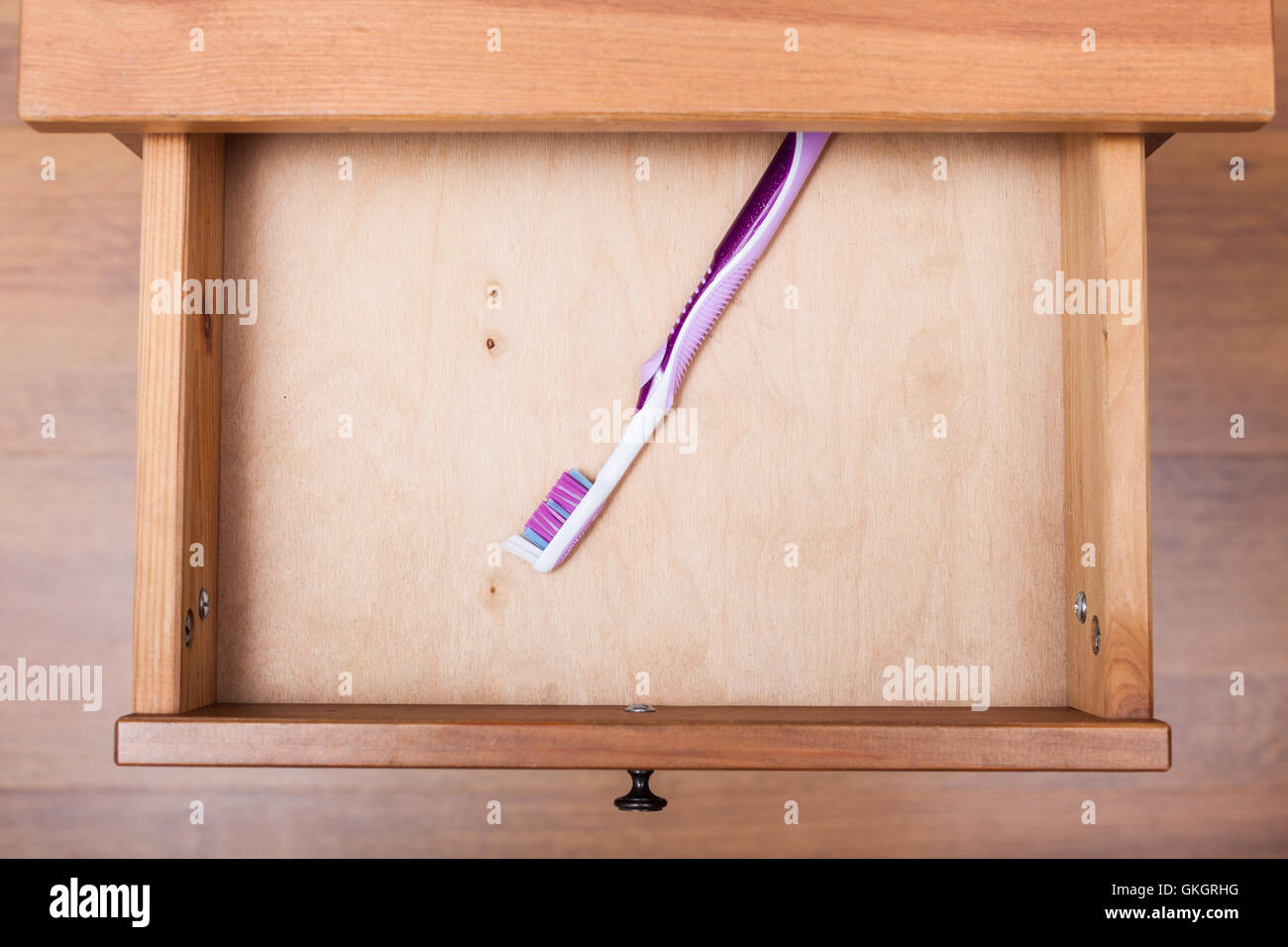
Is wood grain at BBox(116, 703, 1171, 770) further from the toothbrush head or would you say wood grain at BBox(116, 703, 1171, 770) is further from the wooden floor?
the wooden floor

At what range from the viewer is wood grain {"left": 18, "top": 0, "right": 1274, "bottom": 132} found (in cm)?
46

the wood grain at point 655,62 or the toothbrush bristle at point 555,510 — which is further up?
the wood grain at point 655,62

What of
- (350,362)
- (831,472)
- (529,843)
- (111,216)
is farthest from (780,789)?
(111,216)

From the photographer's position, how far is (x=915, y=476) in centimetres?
55

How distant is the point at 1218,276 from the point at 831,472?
35 centimetres

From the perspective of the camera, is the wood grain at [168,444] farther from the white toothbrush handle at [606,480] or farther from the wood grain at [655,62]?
the white toothbrush handle at [606,480]

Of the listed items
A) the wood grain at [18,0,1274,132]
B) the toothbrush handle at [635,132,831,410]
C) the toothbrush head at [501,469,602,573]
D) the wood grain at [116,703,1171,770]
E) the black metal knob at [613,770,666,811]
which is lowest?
the black metal knob at [613,770,666,811]

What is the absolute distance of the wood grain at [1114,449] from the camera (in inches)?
18.8

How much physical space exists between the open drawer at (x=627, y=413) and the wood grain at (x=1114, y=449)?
0.07 ft

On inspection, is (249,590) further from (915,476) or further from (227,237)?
(915,476)

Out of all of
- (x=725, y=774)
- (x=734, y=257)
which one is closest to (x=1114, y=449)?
(x=734, y=257)

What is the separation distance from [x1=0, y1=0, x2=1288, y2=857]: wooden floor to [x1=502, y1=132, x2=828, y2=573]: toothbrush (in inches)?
10.2

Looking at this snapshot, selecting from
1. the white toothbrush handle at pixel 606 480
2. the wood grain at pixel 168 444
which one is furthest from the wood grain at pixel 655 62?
the white toothbrush handle at pixel 606 480

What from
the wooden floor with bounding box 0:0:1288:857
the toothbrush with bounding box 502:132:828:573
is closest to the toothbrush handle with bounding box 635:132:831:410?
the toothbrush with bounding box 502:132:828:573
